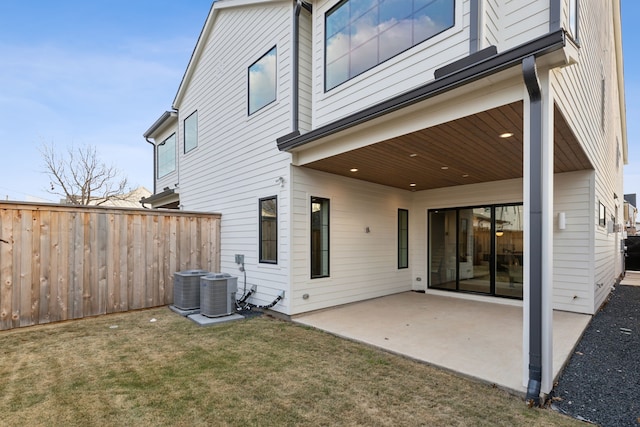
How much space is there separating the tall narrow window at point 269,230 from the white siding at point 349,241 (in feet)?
1.68

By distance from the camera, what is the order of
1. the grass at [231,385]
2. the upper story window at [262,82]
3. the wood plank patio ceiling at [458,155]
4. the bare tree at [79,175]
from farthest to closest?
the bare tree at [79,175]
the upper story window at [262,82]
the wood plank patio ceiling at [458,155]
the grass at [231,385]

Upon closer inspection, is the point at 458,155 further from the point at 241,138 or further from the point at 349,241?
the point at 241,138

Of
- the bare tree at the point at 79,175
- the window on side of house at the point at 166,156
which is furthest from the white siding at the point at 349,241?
the bare tree at the point at 79,175

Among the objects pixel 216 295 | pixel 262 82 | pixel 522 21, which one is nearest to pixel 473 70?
pixel 522 21

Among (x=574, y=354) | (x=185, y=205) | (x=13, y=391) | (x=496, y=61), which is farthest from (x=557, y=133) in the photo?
(x=185, y=205)

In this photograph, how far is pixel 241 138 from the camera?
277 inches

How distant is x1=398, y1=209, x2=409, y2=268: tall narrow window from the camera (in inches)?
317

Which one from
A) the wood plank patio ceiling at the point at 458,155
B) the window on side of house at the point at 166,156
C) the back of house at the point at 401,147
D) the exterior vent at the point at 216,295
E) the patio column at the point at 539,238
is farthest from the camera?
the window on side of house at the point at 166,156

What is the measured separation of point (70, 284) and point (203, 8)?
503 inches

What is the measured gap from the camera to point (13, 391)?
9.89 feet

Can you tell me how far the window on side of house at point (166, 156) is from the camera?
11.4 meters

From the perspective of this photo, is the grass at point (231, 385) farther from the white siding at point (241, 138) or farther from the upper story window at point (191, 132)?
the upper story window at point (191, 132)

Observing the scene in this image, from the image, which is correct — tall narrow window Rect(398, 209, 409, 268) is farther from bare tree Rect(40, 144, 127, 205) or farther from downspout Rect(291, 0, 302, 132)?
bare tree Rect(40, 144, 127, 205)

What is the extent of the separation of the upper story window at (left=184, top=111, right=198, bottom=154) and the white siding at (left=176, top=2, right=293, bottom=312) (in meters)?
0.23
